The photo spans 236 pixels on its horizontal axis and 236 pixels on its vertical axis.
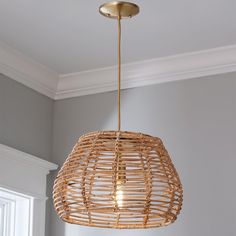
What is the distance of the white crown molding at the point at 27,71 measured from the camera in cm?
315

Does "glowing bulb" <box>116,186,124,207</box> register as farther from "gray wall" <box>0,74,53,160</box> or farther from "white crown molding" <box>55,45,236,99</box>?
"white crown molding" <box>55,45,236,99</box>

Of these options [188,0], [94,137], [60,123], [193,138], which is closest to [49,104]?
[60,123]

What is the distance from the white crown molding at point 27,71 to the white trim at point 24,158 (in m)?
0.36

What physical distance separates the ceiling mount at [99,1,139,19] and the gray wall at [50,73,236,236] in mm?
695

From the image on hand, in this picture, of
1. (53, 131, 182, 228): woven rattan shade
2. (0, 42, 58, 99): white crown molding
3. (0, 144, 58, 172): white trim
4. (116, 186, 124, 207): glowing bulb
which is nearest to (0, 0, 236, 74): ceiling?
(0, 42, 58, 99): white crown molding

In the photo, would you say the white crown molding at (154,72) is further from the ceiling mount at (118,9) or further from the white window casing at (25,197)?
the ceiling mount at (118,9)

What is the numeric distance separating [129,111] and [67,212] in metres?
1.27

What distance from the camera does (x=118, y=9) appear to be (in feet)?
8.61

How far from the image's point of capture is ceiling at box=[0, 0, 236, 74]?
2.71 meters

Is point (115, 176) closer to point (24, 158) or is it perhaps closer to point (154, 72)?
point (24, 158)

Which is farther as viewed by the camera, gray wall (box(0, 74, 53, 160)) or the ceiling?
gray wall (box(0, 74, 53, 160))

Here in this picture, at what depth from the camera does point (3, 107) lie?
317 centimetres

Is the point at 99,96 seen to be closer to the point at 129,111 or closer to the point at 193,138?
the point at 129,111

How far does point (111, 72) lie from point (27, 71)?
1.35ft
